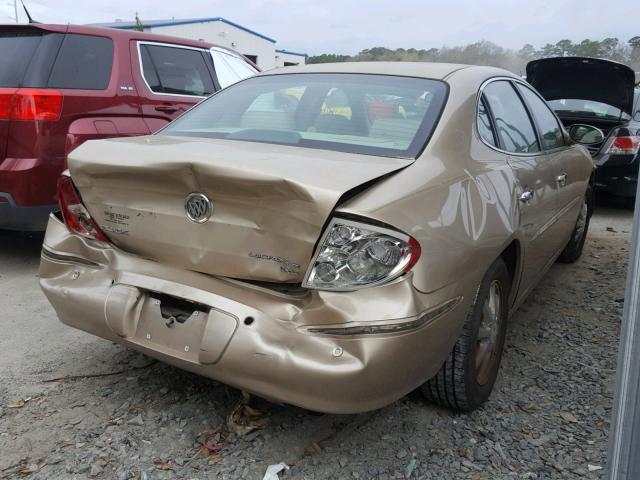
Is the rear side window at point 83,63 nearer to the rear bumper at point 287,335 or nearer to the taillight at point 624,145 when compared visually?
the rear bumper at point 287,335

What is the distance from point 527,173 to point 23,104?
10.5 ft

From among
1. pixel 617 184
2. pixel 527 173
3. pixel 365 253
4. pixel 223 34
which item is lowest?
pixel 223 34

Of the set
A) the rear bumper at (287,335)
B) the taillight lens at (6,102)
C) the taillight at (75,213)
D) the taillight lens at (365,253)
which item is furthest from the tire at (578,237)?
the taillight lens at (6,102)

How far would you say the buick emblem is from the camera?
2.08m

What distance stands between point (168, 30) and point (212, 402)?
3017 cm

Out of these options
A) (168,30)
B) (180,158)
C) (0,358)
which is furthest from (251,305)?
(168,30)

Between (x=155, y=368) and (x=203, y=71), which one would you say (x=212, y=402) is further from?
(x=203, y=71)

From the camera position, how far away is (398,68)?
2.91 m

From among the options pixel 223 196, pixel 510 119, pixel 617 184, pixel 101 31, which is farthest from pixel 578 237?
pixel 101 31

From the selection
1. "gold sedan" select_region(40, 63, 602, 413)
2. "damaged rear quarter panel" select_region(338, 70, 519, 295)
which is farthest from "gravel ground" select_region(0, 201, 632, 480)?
"damaged rear quarter panel" select_region(338, 70, 519, 295)

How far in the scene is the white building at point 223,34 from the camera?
29.7 meters

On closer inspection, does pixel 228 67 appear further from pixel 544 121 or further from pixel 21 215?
pixel 544 121

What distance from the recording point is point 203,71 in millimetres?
5629

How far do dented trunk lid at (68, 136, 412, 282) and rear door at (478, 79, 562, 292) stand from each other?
913 mm
